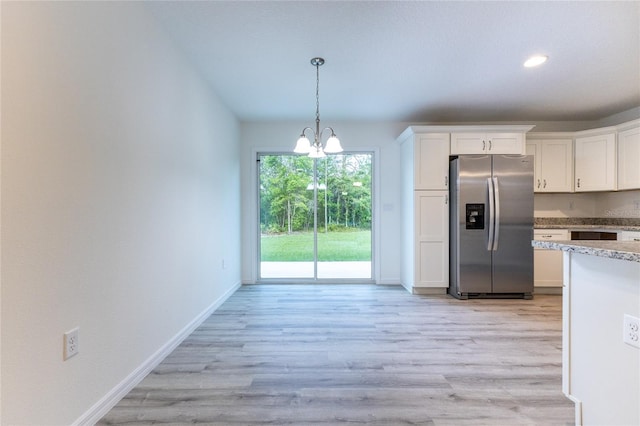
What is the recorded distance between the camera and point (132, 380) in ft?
5.89

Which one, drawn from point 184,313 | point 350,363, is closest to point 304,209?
point 184,313

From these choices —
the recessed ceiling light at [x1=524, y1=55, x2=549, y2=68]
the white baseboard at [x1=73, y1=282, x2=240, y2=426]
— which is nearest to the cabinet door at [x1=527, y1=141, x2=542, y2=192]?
the recessed ceiling light at [x1=524, y1=55, x2=549, y2=68]

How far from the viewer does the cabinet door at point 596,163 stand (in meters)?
3.72

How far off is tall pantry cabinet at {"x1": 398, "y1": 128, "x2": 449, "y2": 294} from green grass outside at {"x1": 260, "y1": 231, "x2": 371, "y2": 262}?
0.97 m

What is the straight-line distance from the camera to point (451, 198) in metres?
3.83

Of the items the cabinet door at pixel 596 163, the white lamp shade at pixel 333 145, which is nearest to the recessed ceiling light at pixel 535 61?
the white lamp shade at pixel 333 145

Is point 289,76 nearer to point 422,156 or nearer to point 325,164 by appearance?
point 325,164

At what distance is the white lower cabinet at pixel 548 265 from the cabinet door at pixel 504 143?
1.20 m

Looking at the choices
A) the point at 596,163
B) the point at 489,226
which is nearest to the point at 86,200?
the point at 489,226

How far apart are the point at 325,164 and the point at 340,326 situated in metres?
2.61

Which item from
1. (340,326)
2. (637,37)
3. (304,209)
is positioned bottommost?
(340,326)

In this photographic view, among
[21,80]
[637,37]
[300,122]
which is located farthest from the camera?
[300,122]

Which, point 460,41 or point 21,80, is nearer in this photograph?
point 21,80

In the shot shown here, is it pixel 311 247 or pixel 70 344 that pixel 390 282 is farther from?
pixel 70 344
